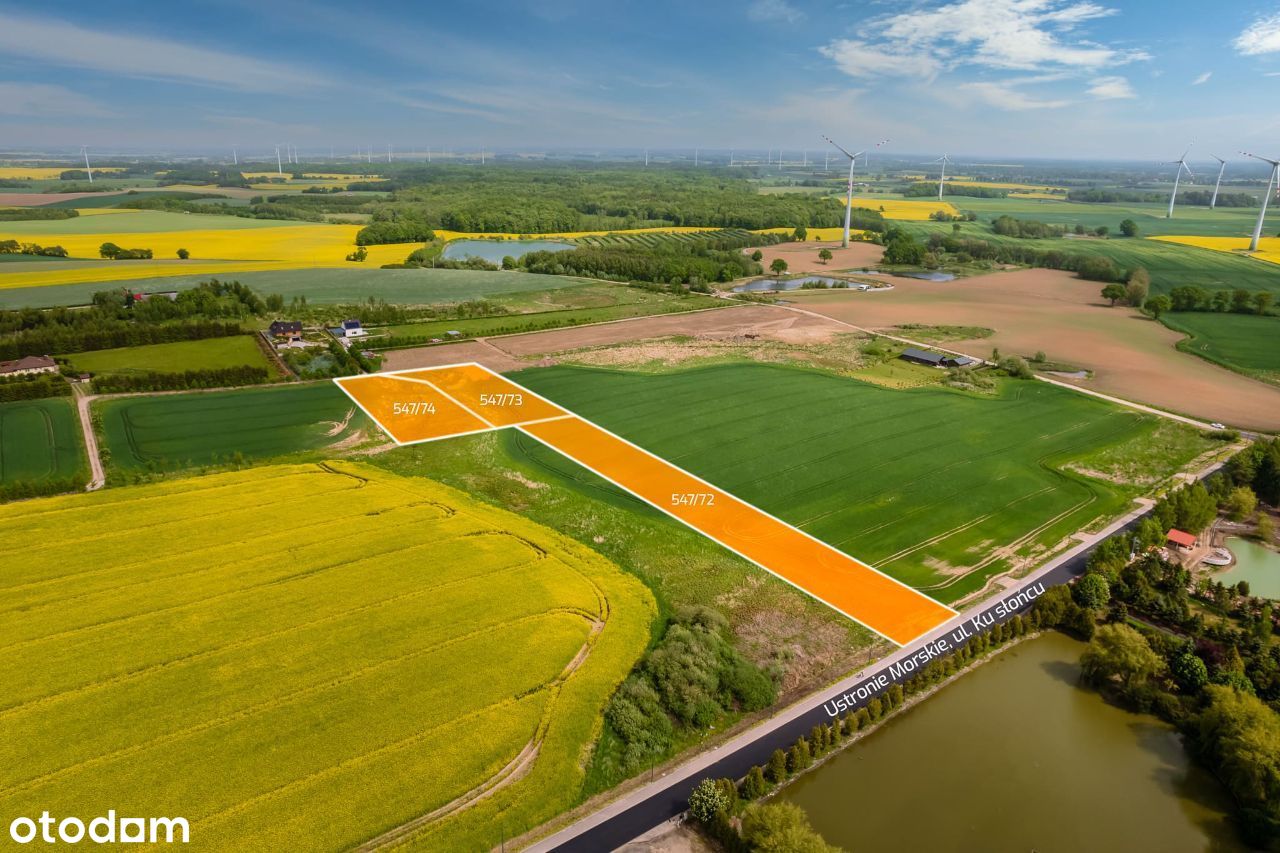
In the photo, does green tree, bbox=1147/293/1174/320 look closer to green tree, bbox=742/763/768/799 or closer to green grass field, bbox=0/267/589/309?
green grass field, bbox=0/267/589/309

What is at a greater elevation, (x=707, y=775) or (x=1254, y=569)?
(x=1254, y=569)

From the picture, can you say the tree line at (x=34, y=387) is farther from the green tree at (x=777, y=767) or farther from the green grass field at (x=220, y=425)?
the green tree at (x=777, y=767)

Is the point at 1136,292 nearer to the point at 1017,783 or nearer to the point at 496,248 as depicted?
the point at 1017,783

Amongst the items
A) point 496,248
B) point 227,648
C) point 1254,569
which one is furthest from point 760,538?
point 496,248

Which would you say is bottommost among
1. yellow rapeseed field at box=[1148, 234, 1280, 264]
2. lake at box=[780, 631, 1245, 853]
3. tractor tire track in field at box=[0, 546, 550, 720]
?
lake at box=[780, 631, 1245, 853]

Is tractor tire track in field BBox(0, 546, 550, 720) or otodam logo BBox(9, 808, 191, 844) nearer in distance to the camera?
otodam logo BBox(9, 808, 191, 844)

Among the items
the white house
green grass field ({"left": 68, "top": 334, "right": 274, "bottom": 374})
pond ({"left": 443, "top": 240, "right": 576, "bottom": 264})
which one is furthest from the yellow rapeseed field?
the white house

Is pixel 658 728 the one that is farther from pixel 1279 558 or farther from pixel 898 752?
pixel 1279 558
